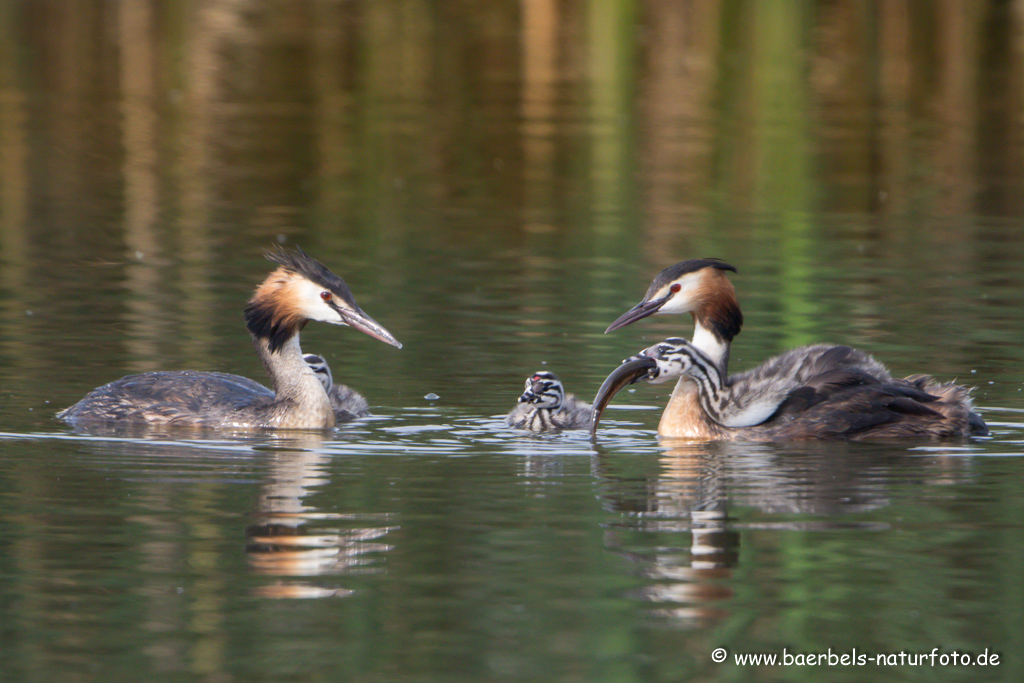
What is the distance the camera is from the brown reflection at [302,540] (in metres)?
8.12

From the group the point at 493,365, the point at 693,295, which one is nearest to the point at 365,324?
the point at 493,365

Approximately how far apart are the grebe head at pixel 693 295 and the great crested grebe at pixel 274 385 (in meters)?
1.67

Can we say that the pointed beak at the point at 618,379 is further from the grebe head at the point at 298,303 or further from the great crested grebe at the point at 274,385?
the grebe head at the point at 298,303

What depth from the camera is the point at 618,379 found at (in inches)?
461

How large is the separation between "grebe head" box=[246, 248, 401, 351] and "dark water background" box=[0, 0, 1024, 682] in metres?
0.70

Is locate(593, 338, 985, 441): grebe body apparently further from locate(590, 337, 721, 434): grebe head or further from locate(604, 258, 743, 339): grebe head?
locate(604, 258, 743, 339): grebe head

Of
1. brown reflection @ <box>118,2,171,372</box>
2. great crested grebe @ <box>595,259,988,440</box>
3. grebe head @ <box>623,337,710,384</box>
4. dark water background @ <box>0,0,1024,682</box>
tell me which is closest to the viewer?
dark water background @ <box>0,0,1024,682</box>

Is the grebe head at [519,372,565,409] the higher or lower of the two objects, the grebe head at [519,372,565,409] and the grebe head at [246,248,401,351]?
the lower

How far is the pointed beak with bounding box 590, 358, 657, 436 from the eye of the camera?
1168cm

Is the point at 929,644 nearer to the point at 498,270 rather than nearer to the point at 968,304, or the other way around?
the point at 968,304

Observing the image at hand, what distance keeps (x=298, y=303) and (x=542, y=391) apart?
1.72m

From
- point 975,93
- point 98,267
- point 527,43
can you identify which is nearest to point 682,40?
point 527,43

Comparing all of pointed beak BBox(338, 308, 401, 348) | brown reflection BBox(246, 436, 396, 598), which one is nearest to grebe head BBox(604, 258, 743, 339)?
pointed beak BBox(338, 308, 401, 348)

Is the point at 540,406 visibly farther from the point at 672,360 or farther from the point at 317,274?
the point at 317,274
